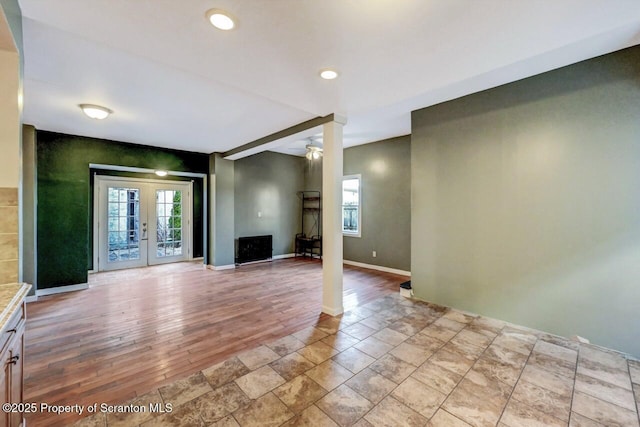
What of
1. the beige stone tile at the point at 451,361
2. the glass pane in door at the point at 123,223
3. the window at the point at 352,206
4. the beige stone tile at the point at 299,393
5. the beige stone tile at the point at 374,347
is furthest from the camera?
the window at the point at 352,206

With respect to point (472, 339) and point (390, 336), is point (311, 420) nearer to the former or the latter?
point (390, 336)

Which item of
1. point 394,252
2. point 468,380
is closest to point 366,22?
point 468,380

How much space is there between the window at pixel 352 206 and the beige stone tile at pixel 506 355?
13.0 feet

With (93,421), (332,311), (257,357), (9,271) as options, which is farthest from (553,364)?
(9,271)

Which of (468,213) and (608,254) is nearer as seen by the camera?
(608,254)

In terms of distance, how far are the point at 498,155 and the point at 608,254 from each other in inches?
56.0

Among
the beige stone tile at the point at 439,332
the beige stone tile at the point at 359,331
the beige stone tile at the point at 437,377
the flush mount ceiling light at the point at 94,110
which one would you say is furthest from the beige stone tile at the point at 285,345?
the flush mount ceiling light at the point at 94,110

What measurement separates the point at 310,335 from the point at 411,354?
3.44 ft

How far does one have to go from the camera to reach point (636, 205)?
8.01 feet

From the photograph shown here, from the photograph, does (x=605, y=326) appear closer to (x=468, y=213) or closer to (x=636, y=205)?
(x=636, y=205)

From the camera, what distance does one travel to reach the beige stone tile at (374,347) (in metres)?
2.55

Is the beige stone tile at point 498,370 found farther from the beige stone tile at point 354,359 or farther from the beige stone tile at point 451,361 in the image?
the beige stone tile at point 354,359

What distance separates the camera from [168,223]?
6.91 metres

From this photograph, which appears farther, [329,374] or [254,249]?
[254,249]
